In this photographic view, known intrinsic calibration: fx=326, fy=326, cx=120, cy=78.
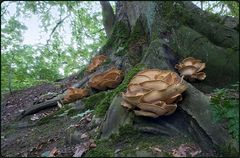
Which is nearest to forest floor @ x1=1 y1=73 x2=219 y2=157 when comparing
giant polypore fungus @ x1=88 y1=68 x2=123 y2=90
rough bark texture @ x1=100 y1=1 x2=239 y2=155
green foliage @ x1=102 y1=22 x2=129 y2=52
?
rough bark texture @ x1=100 y1=1 x2=239 y2=155

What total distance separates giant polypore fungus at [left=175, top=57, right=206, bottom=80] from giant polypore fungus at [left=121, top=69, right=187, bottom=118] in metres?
1.23

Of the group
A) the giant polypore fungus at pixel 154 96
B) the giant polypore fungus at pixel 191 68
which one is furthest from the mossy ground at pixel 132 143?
the giant polypore fungus at pixel 191 68

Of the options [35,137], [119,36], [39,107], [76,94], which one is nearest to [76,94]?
[76,94]

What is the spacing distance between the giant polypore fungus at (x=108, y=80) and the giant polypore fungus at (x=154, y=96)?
6.08ft

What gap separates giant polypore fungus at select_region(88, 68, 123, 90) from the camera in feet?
17.7

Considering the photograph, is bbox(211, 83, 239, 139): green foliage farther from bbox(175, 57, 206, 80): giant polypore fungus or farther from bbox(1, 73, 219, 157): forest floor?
bbox(175, 57, 206, 80): giant polypore fungus

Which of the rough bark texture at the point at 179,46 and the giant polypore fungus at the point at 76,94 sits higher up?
the rough bark texture at the point at 179,46

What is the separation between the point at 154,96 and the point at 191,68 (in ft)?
5.34

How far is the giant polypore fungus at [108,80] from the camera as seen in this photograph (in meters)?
5.39

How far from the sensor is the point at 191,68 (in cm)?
474

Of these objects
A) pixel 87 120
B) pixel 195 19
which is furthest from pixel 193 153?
pixel 195 19

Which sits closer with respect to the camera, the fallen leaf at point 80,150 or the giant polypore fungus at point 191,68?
the fallen leaf at point 80,150

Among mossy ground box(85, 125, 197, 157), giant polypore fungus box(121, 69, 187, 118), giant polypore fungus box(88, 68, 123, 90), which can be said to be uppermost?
giant polypore fungus box(121, 69, 187, 118)

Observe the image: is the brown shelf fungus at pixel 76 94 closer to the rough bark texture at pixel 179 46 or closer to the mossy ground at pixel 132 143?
the rough bark texture at pixel 179 46
